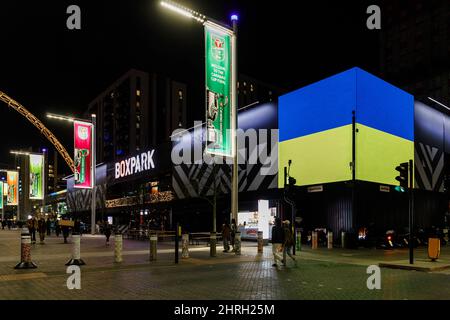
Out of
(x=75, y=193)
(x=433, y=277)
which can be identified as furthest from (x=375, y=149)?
(x=75, y=193)

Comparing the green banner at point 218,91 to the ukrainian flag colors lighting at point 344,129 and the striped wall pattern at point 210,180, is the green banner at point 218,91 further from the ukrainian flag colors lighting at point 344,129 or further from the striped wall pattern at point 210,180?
the striped wall pattern at point 210,180

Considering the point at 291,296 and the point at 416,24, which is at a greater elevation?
the point at 416,24

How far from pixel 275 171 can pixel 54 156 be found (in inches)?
6783

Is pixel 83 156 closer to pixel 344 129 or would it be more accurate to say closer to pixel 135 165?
pixel 135 165

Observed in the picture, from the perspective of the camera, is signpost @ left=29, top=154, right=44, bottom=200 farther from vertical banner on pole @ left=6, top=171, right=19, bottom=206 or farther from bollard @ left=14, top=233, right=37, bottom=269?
bollard @ left=14, top=233, right=37, bottom=269

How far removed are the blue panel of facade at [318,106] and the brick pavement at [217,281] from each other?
36.1 ft

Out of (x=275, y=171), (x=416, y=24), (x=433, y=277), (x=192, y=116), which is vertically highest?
(x=416, y=24)

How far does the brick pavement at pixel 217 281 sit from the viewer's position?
1034cm

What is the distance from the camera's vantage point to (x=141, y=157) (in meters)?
50.2

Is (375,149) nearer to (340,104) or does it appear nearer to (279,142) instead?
(340,104)

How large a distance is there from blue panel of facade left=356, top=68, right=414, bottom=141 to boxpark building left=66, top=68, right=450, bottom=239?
0.06 meters

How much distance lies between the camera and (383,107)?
2862 centimetres

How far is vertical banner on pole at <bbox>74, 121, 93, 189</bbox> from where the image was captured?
1532 inches

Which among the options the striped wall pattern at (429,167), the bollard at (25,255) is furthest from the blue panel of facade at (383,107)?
the bollard at (25,255)
